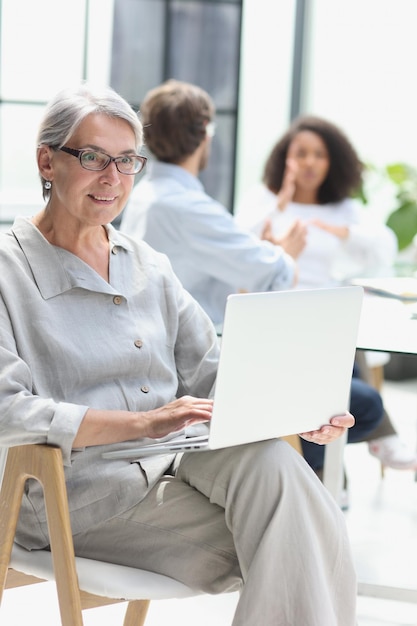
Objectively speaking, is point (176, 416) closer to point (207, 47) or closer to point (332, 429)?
point (332, 429)

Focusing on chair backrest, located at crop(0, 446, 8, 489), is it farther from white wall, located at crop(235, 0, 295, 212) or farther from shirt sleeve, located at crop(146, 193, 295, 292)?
white wall, located at crop(235, 0, 295, 212)

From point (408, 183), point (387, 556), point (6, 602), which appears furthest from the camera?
point (408, 183)

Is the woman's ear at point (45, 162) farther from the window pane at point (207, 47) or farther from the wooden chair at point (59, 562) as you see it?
the window pane at point (207, 47)

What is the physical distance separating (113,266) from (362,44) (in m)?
4.38

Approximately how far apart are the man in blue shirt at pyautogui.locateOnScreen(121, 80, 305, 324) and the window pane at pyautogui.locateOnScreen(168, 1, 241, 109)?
1.79 meters

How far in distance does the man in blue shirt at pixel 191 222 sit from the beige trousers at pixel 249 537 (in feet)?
4.50

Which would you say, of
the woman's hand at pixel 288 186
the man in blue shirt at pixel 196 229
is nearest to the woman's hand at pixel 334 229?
the woman's hand at pixel 288 186

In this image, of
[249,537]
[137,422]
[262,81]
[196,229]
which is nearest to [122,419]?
[137,422]

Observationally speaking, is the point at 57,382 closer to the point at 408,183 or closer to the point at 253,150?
the point at 408,183

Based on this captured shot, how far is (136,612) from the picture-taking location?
2238 millimetres

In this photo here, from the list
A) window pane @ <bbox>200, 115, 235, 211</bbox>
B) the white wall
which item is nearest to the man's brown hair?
window pane @ <bbox>200, 115, 235, 211</bbox>

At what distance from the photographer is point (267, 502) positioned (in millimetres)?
1833

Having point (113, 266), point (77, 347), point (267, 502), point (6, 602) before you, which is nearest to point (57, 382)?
point (77, 347)

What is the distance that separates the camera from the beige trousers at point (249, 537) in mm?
1800
